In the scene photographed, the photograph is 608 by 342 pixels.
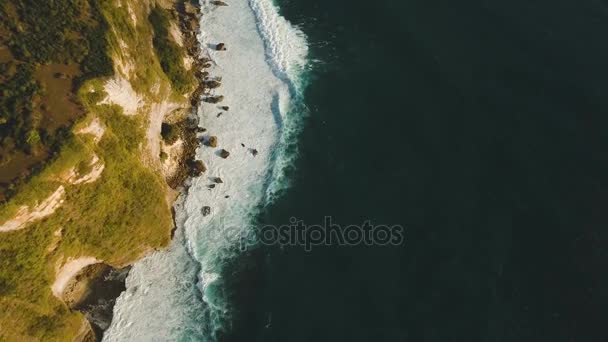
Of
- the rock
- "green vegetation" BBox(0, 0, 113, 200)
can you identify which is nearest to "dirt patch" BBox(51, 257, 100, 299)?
"green vegetation" BBox(0, 0, 113, 200)

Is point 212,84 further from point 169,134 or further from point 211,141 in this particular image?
point 169,134

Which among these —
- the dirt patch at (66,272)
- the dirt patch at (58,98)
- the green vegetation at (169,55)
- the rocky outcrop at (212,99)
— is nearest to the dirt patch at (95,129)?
the dirt patch at (58,98)

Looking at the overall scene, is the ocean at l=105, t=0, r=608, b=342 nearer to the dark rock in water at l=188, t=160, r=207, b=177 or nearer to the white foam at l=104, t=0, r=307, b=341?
the white foam at l=104, t=0, r=307, b=341

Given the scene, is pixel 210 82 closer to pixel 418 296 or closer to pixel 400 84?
pixel 400 84

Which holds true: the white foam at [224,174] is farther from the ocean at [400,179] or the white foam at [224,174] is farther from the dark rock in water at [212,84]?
the dark rock in water at [212,84]

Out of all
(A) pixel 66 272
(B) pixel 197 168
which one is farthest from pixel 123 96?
(A) pixel 66 272
